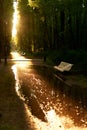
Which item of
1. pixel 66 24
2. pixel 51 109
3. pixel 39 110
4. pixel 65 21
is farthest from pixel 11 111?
pixel 65 21

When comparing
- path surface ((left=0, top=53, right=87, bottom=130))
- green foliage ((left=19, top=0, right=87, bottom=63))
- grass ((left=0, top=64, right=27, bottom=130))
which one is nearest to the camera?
grass ((left=0, top=64, right=27, bottom=130))

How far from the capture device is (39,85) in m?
17.8

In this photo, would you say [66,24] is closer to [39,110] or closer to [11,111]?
[39,110]

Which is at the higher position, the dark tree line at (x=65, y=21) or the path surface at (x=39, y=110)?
the dark tree line at (x=65, y=21)

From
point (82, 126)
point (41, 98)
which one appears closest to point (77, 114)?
point (82, 126)

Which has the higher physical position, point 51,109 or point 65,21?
point 65,21

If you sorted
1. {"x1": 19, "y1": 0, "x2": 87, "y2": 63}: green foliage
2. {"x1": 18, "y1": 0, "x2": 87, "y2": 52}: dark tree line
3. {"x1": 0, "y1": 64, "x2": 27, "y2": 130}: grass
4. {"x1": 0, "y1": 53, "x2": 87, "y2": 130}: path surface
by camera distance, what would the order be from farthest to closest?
{"x1": 18, "y1": 0, "x2": 87, "y2": 52}: dark tree line → {"x1": 19, "y1": 0, "x2": 87, "y2": 63}: green foliage → {"x1": 0, "y1": 53, "x2": 87, "y2": 130}: path surface → {"x1": 0, "y1": 64, "x2": 27, "y2": 130}: grass

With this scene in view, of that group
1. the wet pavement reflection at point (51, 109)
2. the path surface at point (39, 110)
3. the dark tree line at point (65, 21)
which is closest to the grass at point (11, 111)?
the path surface at point (39, 110)

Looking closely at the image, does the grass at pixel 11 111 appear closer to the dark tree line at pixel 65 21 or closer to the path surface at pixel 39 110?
the path surface at pixel 39 110

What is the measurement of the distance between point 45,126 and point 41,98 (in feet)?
14.4

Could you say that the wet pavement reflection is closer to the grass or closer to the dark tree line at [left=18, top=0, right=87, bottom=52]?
the grass

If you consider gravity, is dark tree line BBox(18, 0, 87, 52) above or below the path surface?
above

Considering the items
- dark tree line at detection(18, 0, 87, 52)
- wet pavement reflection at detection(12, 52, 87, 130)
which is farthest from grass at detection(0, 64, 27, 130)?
dark tree line at detection(18, 0, 87, 52)

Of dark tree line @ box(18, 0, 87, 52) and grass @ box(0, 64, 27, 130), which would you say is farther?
dark tree line @ box(18, 0, 87, 52)
